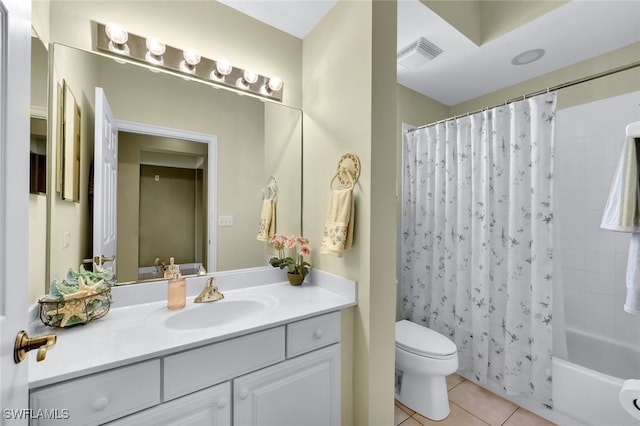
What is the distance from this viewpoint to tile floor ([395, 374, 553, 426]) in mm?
1644

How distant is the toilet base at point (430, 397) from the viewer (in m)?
1.67

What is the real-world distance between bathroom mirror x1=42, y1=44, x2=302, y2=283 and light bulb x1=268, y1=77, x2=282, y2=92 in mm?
97

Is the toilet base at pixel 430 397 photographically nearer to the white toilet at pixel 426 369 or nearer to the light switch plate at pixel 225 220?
the white toilet at pixel 426 369

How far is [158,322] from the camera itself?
42.6 inches

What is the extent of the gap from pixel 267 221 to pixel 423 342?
1284 mm

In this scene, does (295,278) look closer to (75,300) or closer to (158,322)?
(158,322)

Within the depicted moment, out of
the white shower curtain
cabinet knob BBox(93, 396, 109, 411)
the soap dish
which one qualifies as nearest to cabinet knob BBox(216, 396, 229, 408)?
cabinet knob BBox(93, 396, 109, 411)

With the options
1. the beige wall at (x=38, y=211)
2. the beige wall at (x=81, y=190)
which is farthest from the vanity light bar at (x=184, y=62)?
the beige wall at (x=38, y=211)

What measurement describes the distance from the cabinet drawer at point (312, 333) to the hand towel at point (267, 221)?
69 centimetres

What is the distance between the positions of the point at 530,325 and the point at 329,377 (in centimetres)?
140

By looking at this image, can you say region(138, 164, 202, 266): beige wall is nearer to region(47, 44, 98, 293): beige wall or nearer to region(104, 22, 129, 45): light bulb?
region(47, 44, 98, 293): beige wall

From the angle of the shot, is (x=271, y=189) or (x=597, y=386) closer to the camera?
(x=597, y=386)

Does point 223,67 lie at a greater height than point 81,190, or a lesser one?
greater

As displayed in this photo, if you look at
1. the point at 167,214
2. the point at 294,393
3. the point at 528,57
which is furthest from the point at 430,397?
the point at 528,57
